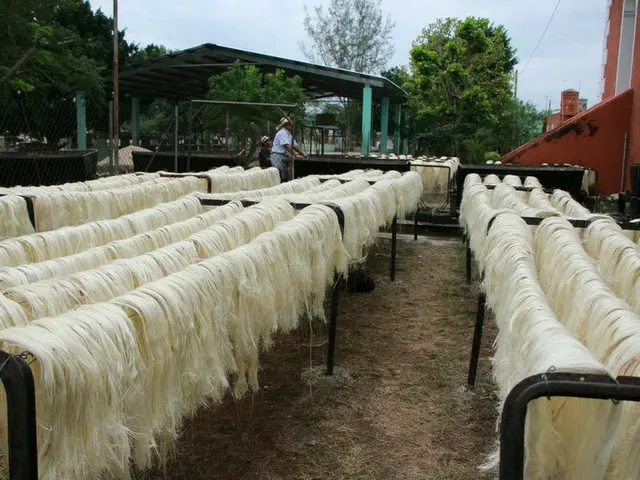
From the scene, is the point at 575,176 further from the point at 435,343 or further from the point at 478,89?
the point at 478,89

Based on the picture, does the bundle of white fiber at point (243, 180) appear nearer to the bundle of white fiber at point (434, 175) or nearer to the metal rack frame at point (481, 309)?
the bundle of white fiber at point (434, 175)

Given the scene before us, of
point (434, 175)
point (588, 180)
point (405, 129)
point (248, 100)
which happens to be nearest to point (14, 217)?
point (434, 175)

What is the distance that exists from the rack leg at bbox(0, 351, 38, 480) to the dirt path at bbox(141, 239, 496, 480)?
1.83m

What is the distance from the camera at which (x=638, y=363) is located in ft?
5.09

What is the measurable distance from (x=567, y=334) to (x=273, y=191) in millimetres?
4357

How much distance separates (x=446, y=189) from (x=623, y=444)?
957cm

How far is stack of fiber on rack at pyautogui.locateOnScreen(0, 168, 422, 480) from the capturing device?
1.67m

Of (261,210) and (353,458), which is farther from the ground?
(261,210)

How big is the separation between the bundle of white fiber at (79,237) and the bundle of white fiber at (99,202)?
97 cm

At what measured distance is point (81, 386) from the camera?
1653 mm

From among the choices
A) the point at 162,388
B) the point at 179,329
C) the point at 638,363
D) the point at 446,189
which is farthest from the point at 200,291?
the point at 446,189

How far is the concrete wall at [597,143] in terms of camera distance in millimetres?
13500

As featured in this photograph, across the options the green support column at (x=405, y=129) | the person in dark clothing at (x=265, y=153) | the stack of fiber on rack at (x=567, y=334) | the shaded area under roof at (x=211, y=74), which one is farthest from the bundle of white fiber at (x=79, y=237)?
the green support column at (x=405, y=129)

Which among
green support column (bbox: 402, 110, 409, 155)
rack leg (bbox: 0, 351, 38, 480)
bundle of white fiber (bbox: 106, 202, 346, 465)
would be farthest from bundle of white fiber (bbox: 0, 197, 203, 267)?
green support column (bbox: 402, 110, 409, 155)
